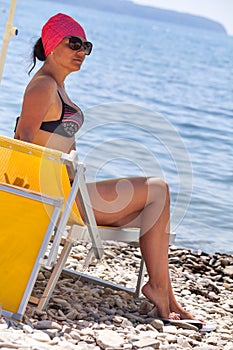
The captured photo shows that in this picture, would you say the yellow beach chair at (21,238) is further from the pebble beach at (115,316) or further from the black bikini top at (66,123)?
the black bikini top at (66,123)

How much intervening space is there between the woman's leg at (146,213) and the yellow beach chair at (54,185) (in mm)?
90

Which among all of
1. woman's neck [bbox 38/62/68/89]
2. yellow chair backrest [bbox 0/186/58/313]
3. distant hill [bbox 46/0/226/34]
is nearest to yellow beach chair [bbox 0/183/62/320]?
yellow chair backrest [bbox 0/186/58/313]

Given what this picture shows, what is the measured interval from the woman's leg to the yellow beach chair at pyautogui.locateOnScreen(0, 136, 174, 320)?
9 centimetres

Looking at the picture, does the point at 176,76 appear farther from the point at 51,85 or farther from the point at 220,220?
the point at 51,85

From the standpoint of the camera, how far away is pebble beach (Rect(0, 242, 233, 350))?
3363 mm

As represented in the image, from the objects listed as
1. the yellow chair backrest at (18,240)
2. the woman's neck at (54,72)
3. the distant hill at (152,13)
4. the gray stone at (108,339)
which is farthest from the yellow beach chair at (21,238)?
the distant hill at (152,13)

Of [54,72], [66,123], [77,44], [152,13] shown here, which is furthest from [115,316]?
[152,13]

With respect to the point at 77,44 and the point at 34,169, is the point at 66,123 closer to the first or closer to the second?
the point at 77,44

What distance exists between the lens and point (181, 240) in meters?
6.87

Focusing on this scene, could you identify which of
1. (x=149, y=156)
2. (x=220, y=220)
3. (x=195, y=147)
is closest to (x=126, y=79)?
(x=195, y=147)

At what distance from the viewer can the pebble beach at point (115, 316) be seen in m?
3.36

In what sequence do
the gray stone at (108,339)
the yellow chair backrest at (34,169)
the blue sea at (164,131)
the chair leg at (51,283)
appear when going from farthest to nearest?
the blue sea at (164,131)
the chair leg at (51,283)
the yellow chair backrest at (34,169)
the gray stone at (108,339)

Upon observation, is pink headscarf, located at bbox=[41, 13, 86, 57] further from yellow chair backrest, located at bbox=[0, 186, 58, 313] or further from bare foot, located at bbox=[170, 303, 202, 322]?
bare foot, located at bbox=[170, 303, 202, 322]

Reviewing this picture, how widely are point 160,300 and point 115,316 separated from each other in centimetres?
27
